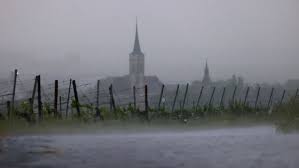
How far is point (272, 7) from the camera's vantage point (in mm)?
2854

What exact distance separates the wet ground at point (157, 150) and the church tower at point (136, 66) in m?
0.35

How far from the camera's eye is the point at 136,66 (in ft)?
8.93

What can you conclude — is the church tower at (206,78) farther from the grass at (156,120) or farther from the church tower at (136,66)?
the church tower at (136,66)

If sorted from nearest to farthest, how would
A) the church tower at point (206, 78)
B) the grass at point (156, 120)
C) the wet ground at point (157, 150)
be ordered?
the wet ground at point (157, 150), the grass at point (156, 120), the church tower at point (206, 78)

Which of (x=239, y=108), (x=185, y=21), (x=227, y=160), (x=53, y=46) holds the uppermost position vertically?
(x=185, y=21)

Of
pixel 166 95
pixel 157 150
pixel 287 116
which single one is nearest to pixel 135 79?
pixel 166 95

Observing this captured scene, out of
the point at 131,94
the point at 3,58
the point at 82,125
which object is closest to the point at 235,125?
the point at 131,94

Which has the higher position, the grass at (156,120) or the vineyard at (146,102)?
the vineyard at (146,102)

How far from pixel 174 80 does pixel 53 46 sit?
79cm

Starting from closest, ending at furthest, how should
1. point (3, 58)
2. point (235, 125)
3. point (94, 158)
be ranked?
point (94, 158) → point (3, 58) → point (235, 125)

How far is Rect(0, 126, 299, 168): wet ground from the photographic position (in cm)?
222

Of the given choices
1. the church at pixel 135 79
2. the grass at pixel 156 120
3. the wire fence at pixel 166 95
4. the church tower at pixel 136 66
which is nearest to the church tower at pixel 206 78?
the wire fence at pixel 166 95

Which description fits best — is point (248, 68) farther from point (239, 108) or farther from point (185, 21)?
point (185, 21)

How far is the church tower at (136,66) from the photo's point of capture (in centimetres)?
266
